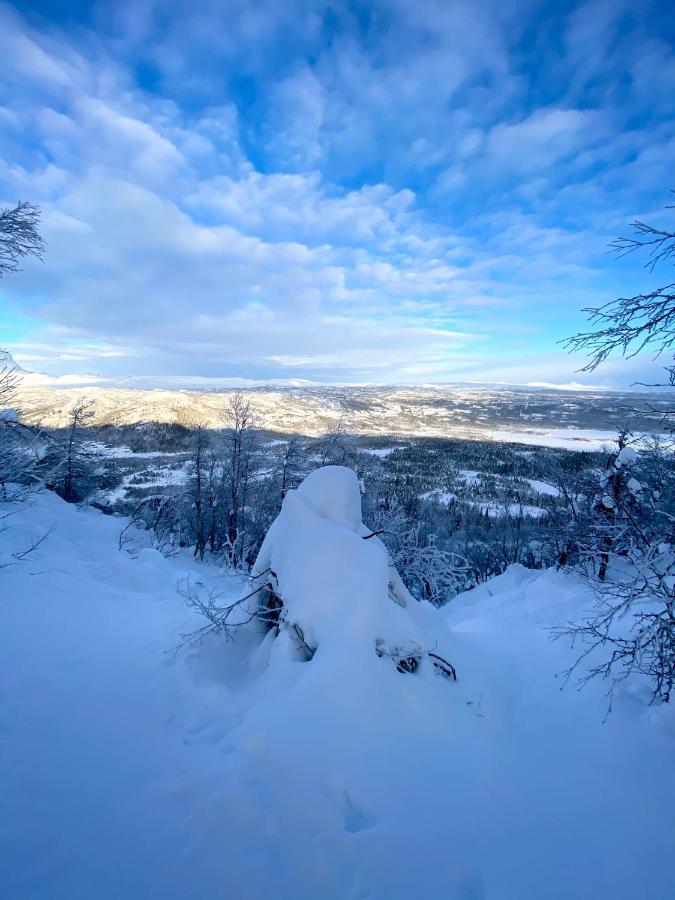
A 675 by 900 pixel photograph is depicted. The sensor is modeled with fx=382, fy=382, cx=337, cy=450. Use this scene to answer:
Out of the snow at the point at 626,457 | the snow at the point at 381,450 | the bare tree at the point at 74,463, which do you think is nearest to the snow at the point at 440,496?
the snow at the point at 381,450

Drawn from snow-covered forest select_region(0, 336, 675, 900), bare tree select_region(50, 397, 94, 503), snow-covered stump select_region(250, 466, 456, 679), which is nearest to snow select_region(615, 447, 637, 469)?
snow-covered forest select_region(0, 336, 675, 900)

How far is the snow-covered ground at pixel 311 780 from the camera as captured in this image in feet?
8.82

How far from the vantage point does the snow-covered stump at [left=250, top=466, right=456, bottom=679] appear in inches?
172

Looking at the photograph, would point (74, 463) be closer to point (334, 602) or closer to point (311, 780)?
point (334, 602)

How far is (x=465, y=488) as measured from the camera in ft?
301

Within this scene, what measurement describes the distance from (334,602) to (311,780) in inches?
65.7

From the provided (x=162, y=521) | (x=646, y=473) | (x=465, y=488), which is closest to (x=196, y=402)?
(x=465, y=488)

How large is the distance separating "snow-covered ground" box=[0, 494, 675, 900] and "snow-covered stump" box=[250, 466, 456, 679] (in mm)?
257

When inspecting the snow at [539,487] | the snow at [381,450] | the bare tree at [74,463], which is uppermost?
the bare tree at [74,463]

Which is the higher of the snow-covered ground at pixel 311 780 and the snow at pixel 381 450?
the snow-covered ground at pixel 311 780

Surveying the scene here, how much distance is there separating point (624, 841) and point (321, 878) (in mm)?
2612

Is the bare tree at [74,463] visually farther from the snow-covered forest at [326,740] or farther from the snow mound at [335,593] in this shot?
the snow mound at [335,593]

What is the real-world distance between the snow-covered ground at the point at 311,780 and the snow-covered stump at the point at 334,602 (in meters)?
0.26

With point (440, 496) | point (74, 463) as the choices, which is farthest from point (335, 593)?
point (440, 496)
